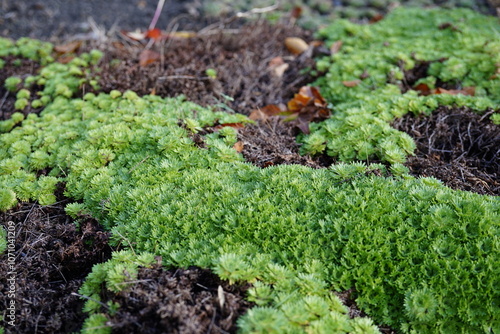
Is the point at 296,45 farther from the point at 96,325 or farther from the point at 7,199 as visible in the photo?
the point at 96,325

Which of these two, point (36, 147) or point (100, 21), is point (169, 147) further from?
point (100, 21)

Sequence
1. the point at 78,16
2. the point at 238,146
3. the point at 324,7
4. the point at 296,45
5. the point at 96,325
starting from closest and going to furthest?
the point at 96,325 → the point at 238,146 → the point at 296,45 → the point at 78,16 → the point at 324,7

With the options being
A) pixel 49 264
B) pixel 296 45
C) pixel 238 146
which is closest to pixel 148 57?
pixel 296 45

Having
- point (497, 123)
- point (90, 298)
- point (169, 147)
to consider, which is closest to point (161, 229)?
point (90, 298)

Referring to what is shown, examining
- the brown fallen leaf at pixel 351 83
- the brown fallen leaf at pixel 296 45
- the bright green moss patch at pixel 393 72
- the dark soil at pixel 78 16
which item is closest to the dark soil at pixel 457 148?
the bright green moss patch at pixel 393 72

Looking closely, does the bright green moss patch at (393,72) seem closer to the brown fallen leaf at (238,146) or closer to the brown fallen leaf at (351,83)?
the brown fallen leaf at (351,83)

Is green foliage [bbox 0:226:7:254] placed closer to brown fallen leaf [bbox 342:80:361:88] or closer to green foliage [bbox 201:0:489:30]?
brown fallen leaf [bbox 342:80:361:88]
